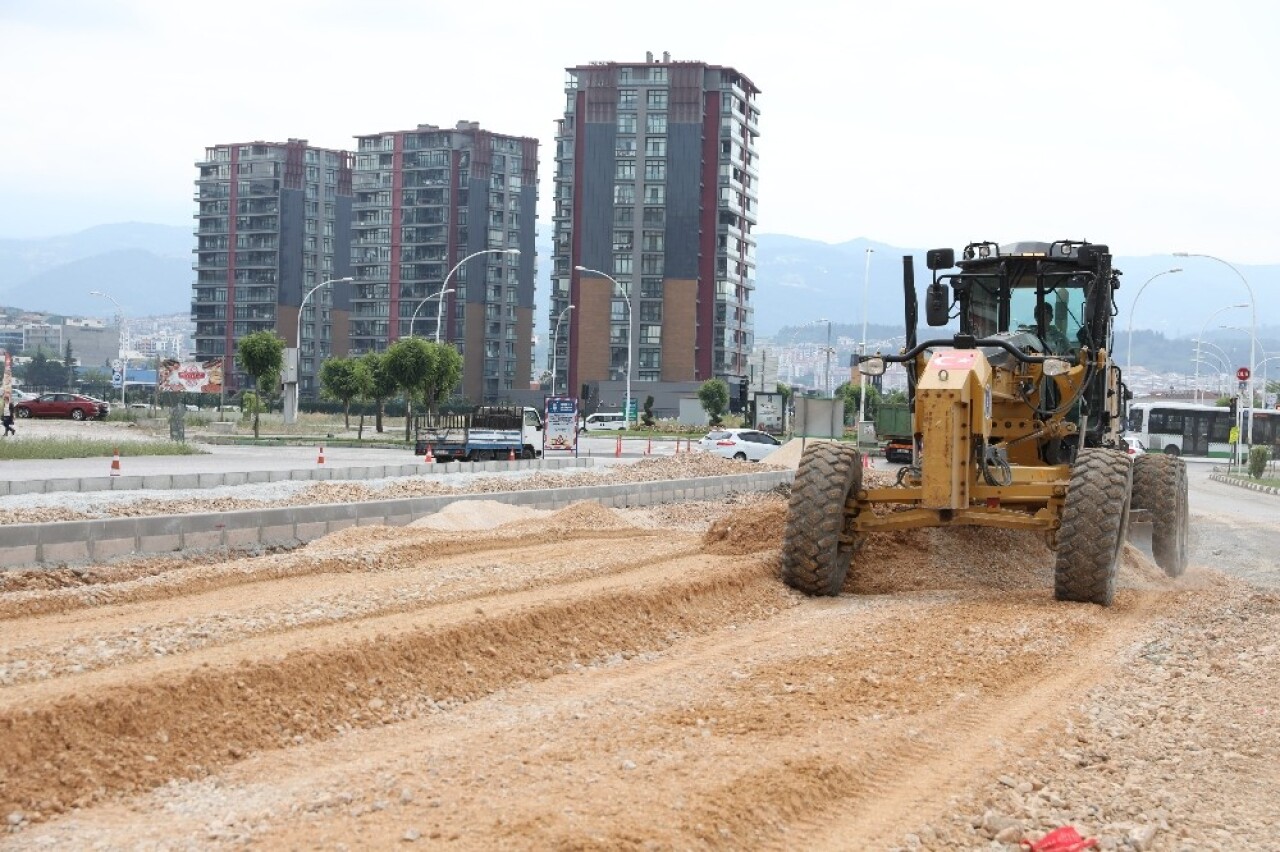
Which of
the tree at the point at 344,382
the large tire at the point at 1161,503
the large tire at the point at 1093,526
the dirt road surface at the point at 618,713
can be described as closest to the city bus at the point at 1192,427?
the tree at the point at 344,382

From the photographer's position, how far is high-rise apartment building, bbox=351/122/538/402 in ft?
484

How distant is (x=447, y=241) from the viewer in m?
148

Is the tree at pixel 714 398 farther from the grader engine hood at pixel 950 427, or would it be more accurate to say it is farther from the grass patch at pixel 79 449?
Answer: the grader engine hood at pixel 950 427

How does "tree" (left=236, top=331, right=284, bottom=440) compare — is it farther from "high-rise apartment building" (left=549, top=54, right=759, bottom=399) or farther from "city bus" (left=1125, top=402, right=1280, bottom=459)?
"high-rise apartment building" (left=549, top=54, right=759, bottom=399)

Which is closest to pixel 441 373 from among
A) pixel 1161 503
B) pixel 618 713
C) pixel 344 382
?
pixel 344 382

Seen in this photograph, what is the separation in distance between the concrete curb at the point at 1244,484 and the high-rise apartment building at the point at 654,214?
6825cm

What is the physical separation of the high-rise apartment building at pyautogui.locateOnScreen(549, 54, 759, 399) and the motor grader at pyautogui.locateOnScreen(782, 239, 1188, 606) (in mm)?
103212

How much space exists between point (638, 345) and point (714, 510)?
94.7 metres

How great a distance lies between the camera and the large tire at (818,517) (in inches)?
550

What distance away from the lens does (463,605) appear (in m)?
12.1

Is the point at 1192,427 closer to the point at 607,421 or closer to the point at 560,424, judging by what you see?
the point at 607,421

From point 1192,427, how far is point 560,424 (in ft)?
152

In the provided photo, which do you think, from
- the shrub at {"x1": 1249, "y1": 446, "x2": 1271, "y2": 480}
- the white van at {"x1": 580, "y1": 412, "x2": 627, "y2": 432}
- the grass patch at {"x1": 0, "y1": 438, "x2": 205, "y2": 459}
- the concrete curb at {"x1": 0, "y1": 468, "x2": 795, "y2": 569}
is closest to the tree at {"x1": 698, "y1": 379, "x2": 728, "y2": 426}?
the white van at {"x1": 580, "y1": 412, "x2": 627, "y2": 432}

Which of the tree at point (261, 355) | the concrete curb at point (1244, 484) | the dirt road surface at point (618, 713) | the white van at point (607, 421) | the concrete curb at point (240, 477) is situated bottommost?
the concrete curb at point (1244, 484)
